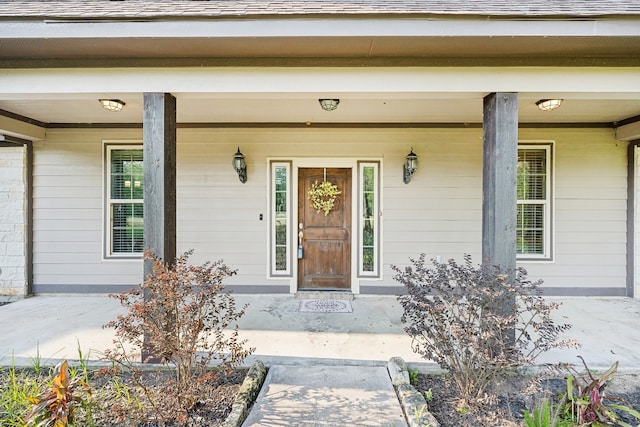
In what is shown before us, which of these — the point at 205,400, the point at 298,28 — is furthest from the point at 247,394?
the point at 298,28

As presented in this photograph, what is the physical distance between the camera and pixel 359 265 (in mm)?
4980

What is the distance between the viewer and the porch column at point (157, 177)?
292 cm

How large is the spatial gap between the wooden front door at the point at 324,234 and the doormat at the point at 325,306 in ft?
1.13

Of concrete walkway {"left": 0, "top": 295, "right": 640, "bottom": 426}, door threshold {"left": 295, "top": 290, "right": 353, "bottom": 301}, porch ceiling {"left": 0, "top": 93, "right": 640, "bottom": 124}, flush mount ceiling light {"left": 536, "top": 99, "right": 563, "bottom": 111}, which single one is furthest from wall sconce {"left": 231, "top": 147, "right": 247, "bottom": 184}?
flush mount ceiling light {"left": 536, "top": 99, "right": 563, "bottom": 111}

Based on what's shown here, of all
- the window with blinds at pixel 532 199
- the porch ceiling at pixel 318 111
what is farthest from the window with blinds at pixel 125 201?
the window with blinds at pixel 532 199

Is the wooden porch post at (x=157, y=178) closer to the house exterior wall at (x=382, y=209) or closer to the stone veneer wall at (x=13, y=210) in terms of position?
the house exterior wall at (x=382, y=209)

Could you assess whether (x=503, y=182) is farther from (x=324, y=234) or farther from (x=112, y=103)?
(x=112, y=103)

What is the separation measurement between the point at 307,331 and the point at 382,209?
2.22 metres

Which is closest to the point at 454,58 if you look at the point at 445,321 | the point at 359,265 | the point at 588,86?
the point at 588,86

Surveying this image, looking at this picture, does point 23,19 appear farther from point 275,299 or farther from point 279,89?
point 275,299

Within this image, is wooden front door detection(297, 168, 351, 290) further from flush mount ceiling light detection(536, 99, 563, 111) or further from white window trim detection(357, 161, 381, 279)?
flush mount ceiling light detection(536, 99, 563, 111)

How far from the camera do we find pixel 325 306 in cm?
448

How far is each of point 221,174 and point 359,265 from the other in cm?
251

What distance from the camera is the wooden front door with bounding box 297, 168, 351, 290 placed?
504cm
